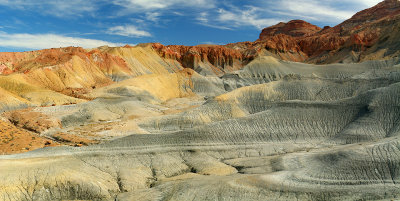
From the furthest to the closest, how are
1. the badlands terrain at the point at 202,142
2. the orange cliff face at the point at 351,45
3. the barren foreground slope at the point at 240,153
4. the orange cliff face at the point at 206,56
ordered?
1. the orange cliff face at the point at 206,56
2. the orange cliff face at the point at 351,45
3. the badlands terrain at the point at 202,142
4. the barren foreground slope at the point at 240,153

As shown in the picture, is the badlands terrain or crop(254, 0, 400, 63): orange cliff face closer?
Answer: the badlands terrain

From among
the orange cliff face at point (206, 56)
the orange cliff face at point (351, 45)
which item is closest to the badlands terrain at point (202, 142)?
the orange cliff face at point (351, 45)

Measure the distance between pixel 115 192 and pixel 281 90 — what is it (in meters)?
45.9

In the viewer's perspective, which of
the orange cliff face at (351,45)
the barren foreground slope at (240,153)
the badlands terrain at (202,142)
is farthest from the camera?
the orange cliff face at (351,45)

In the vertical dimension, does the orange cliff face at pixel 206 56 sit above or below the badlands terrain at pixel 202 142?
above

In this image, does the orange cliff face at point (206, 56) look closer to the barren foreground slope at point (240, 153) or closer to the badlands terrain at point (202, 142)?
the badlands terrain at point (202, 142)

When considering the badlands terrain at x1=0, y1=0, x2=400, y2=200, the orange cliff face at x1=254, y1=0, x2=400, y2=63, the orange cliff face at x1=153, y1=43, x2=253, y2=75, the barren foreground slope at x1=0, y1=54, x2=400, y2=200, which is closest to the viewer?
the barren foreground slope at x1=0, y1=54, x2=400, y2=200

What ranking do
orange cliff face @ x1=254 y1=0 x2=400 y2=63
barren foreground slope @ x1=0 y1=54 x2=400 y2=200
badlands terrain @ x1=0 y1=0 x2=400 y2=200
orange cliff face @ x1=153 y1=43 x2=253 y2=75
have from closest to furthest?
barren foreground slope @ x1=0 y1=54 x2=400 y2=200 → badlands terrain @ x1=0 y1=0 x2=400 y2=200 → orange cliff face @ x1=254 y1=0 x2=400 y2=63 → orange cliff face @ x1=153 y1=43 x2=253 y2=75

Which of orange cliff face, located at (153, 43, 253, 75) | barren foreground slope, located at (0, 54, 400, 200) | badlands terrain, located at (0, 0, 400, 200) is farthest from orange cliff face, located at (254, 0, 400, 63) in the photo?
barren foreground slope, located at (0, 54, 400, 200)

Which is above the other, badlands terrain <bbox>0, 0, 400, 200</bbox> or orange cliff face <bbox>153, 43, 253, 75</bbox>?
orange cliff face <bbox>153, 43, 253, 75</bbox>

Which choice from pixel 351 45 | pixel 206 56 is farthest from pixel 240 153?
pixel 206 56

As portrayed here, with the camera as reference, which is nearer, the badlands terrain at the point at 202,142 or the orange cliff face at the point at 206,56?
the badlands terrain at the point at 202,142

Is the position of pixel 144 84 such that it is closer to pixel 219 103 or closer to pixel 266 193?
pixel 219 103

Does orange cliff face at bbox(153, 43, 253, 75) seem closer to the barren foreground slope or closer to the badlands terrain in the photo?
the badlands terrain
